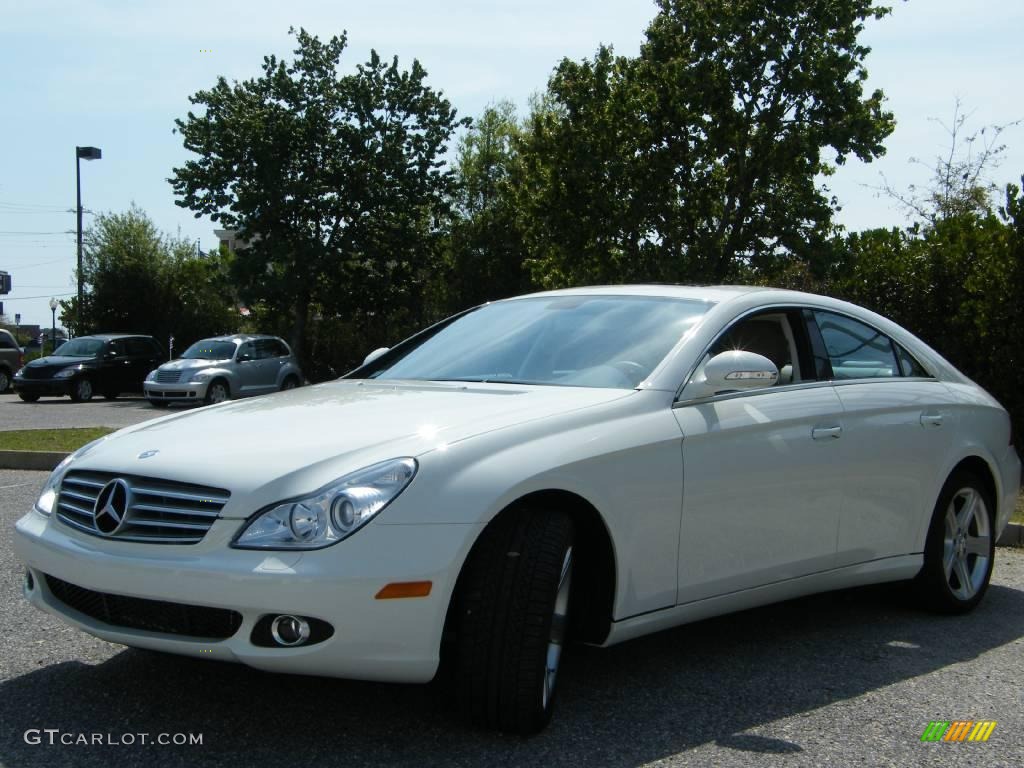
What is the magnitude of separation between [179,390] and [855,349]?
67.4 ft

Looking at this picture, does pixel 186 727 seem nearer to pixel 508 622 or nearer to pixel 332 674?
pixel 332 674

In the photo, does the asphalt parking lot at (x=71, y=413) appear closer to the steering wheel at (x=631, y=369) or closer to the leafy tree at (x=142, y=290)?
the leafy tree at (x=142, y=290)

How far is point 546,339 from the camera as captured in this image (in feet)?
15.7

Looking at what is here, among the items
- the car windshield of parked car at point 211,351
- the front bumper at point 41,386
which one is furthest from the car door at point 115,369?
the car windshield of parked car at point 211,351

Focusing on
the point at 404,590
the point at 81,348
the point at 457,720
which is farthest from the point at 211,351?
the point at 404,590

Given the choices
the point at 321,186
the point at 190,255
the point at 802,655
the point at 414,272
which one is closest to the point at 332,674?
the point at 802,655

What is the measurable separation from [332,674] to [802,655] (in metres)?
2.25

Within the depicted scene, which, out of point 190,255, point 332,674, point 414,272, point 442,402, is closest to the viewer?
point 332,674

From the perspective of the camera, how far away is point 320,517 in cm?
336

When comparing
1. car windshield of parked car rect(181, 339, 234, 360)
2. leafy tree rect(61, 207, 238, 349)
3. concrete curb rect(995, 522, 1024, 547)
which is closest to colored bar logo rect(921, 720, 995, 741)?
concrete curb rect(995, 522, 1024, 547)

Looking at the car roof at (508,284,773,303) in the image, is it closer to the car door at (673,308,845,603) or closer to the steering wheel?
A: the car door at (673,308,845,603)

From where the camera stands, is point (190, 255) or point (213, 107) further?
point (190, 255)

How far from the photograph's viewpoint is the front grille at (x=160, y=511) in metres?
3.45

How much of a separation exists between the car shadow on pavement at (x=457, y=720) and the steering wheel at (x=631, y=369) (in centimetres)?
114
